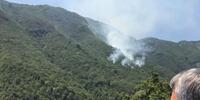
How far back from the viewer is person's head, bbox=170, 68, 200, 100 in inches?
85.8

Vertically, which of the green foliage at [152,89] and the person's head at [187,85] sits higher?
the person's head at [187,85]

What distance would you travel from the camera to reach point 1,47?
179 meters

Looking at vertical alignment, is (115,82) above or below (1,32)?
below

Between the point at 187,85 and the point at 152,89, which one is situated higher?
the point at 187,85

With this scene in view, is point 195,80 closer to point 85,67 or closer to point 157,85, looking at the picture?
point 157,85

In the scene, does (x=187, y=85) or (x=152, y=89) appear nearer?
(x=187, y=85)

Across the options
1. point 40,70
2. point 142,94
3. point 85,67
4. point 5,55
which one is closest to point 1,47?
point 5,55

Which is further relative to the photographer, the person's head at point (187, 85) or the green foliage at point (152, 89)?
the green foliage at point (152, 89)

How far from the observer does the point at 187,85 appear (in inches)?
87.4

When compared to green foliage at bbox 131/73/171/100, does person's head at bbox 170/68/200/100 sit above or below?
above

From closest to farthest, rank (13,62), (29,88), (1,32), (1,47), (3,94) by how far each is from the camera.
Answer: (3,94), (29,88), (13,62), (1,47), (1,32)

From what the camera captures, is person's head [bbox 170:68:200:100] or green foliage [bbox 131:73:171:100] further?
green foliage [bbox 131:73:171:100]

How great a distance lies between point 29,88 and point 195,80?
148 m

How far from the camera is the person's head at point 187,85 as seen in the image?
7.15ft
